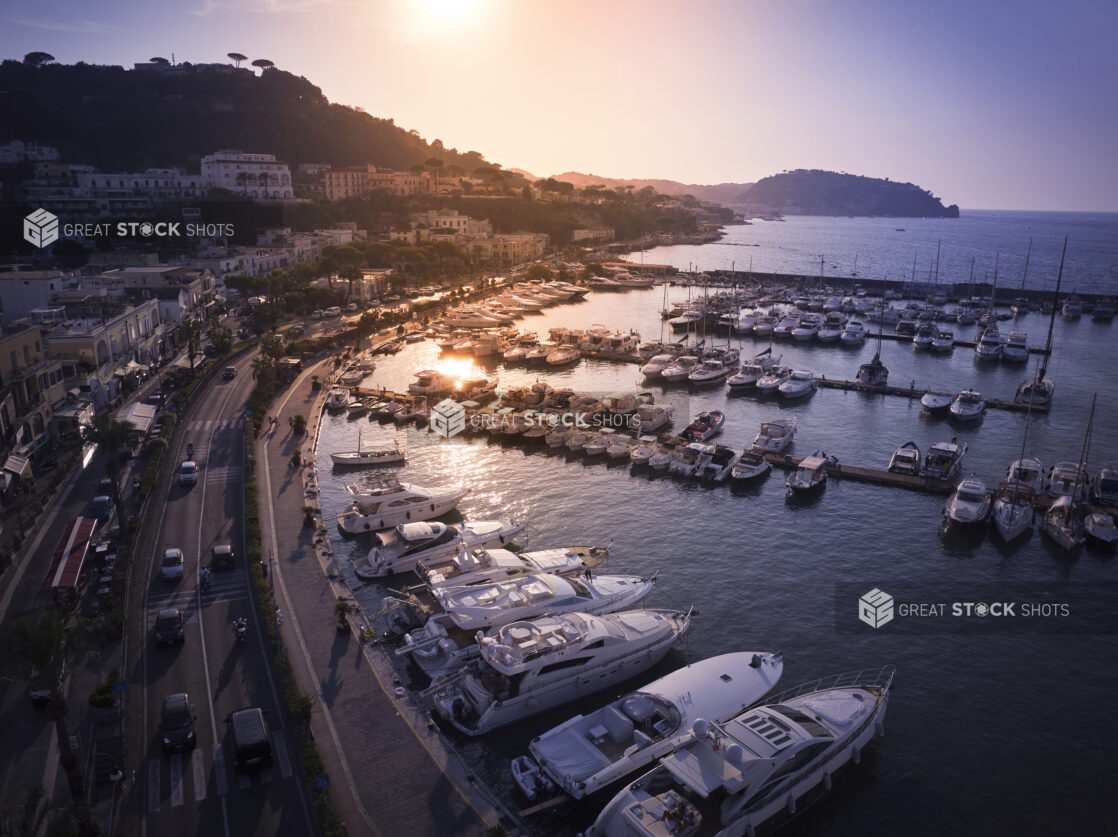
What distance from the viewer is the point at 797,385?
55469mm

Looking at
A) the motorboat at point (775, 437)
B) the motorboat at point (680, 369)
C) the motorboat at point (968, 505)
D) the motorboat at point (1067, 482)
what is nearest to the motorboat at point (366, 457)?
the motorboat at point (775, 437)

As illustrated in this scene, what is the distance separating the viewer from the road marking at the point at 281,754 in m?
17.2

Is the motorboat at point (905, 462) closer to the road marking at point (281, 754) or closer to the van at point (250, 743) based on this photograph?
the road marking at point (281, 754)

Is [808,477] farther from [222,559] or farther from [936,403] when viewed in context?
[222,559]

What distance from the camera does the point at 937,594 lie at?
28219 mm

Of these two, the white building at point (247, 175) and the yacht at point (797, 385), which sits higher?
the white building at point (247, 175)

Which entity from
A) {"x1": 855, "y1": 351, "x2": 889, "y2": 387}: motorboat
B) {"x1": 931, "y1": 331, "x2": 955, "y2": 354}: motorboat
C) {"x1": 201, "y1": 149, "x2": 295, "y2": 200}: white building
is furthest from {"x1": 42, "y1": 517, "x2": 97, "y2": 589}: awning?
{"x1": 201, "y1": 149, "x2": 295, "y2": 200}: white building

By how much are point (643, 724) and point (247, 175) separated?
5376 inches

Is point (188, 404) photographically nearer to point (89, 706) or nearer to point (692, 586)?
point (89, 706)

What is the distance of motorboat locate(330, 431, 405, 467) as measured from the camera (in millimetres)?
39906

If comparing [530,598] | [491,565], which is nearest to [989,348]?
[491,565]

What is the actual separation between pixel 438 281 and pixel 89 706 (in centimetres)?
8943

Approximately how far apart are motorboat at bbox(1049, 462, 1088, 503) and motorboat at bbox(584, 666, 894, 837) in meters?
23.2

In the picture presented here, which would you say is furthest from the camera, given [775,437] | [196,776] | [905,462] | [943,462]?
[775,437]
